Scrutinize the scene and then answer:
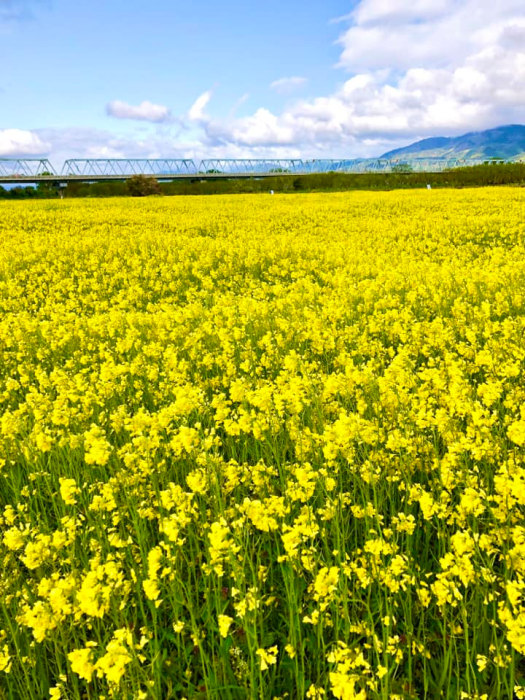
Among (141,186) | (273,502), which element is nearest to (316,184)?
(141,186)

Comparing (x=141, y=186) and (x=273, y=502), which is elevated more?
(x=141, y=186)

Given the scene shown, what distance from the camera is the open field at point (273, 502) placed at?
2168 millimetres

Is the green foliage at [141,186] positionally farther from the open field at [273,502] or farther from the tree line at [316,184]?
the open field at [273,502]

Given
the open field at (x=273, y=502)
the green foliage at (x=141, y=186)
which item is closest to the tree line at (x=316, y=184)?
the green foliage at (x=141, y=186)

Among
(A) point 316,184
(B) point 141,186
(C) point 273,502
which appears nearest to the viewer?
(C) point 273,502

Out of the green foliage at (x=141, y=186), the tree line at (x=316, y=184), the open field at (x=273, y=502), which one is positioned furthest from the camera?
the green foliage at (x=141, y=186)

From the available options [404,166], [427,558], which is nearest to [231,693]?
[427,558]

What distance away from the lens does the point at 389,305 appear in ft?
24.0

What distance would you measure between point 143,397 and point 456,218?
55.8 ft

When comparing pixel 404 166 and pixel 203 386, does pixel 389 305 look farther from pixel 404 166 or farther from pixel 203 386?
pixel 404 166

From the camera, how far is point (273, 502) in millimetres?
2523

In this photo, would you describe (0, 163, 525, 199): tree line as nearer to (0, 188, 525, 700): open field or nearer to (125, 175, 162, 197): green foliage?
(125, 175, 162, 197): green foliage

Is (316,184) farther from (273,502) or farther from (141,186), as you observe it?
(273,502)

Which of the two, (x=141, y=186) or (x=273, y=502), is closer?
(x=273, y=502)
